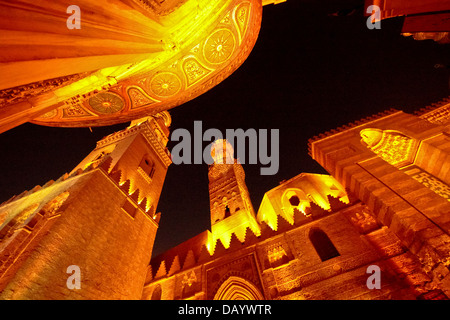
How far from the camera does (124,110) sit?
11695 millimetres

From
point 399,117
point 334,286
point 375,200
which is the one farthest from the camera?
point 399,117

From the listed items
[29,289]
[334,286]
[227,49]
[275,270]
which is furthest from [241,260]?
[227,49]

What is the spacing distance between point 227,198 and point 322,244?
9.56 m

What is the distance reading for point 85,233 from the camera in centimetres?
909

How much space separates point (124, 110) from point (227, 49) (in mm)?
6174

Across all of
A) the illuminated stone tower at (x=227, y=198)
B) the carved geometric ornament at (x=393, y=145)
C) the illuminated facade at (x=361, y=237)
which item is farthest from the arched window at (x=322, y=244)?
the illuminated stone tower at (x=227, y=198)

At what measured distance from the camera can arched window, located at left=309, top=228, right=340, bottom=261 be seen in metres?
10.2

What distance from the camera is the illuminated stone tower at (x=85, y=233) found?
7.32m

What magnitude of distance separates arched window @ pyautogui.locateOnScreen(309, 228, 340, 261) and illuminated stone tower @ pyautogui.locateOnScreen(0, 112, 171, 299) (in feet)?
28.7

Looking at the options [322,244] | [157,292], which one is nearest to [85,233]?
[157,292]

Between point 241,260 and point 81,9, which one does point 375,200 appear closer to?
point 241,260
